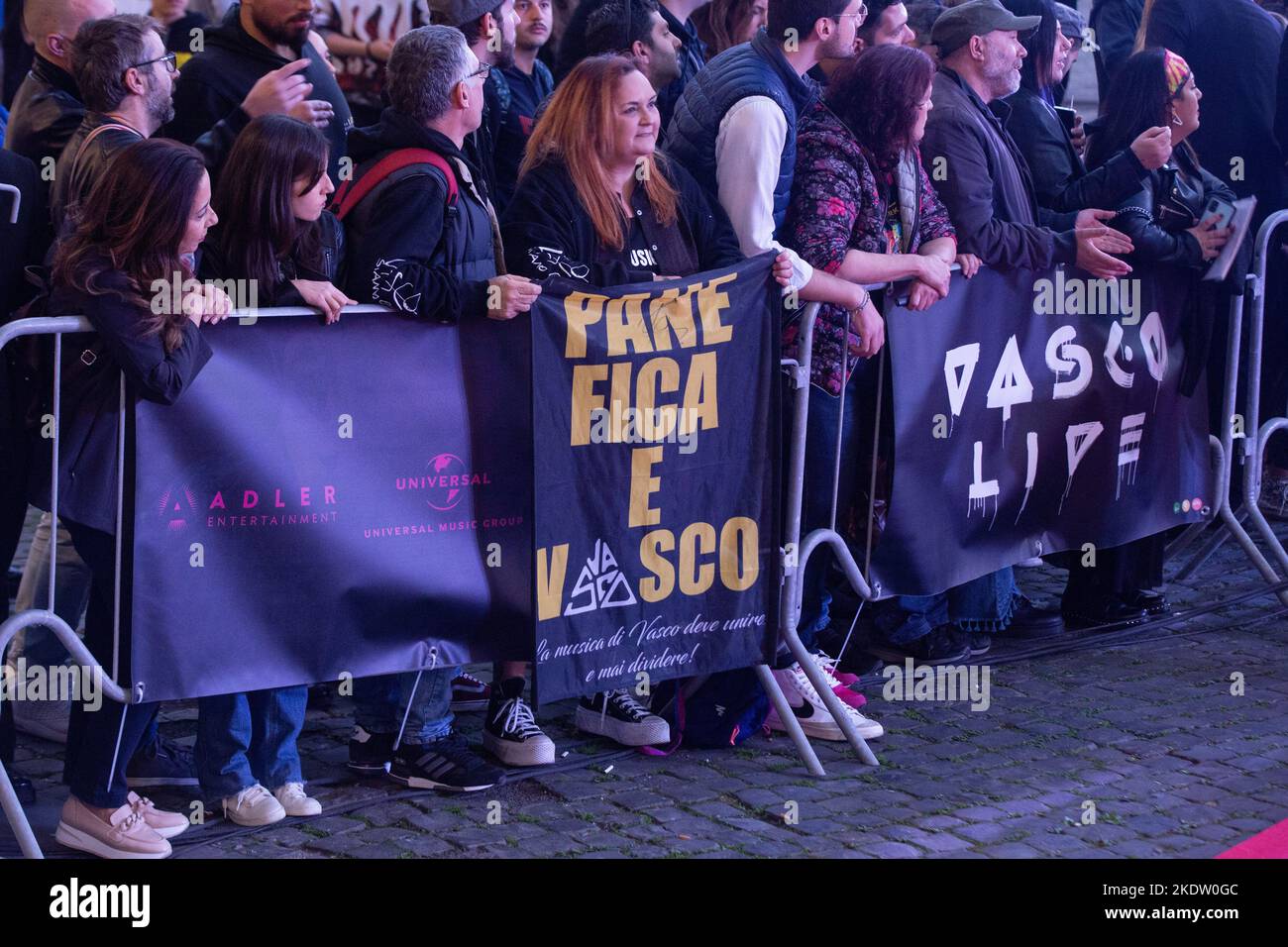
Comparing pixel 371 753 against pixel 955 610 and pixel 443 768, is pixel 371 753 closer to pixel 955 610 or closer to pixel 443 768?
pixel 443 768

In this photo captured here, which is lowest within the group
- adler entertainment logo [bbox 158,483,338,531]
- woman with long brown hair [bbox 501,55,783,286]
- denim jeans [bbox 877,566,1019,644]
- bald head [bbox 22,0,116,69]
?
denim jeans [bbox 877,566,1019,644]

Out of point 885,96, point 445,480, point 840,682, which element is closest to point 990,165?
point 885,96

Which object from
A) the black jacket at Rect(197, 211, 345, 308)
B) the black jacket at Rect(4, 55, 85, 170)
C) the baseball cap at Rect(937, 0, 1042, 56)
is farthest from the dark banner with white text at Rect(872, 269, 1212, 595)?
the black jacket at Rect(4, 55, 85, 170)

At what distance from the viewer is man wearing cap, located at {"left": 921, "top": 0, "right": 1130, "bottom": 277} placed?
21.7 feet

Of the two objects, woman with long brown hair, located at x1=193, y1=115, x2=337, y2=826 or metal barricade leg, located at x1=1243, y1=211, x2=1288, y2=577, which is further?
metal barricade leg, located at x1=1243, y1=211, x2=1288, y2=577

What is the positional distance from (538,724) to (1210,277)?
3709mm

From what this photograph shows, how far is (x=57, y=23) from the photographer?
226 inches

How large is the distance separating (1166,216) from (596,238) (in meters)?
3.10

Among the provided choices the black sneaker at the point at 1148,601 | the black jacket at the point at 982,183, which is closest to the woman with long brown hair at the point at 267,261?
the black jacket at the point at 982,183

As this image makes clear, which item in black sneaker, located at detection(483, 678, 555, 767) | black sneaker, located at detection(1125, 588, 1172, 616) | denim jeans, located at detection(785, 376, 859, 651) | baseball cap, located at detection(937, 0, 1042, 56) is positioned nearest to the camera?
black sneaker, located at detection(483, 678, 555, 767)

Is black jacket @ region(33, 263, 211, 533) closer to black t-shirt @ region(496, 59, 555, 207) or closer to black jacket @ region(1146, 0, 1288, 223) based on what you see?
black t-shirt @ region(496, 59, 555, 207)

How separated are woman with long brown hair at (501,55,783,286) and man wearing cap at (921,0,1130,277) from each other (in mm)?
1436

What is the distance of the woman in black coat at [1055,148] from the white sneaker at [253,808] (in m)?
4.31
